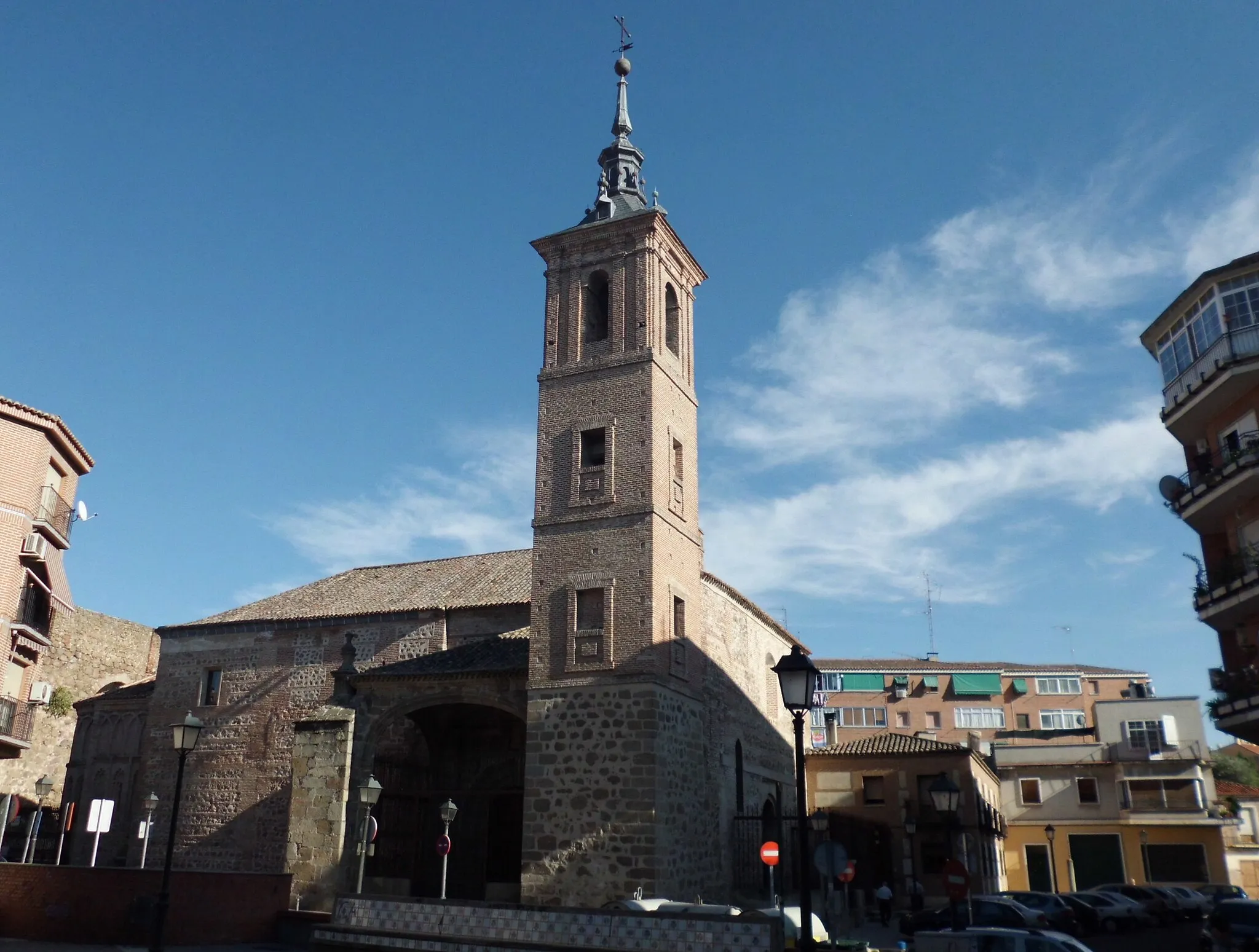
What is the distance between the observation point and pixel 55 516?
27.0 meters

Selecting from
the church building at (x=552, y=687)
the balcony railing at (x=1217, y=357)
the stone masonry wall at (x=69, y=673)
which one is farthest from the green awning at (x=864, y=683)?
the balcony railing at (x=1217, y=357)

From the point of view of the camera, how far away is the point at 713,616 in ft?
84.4

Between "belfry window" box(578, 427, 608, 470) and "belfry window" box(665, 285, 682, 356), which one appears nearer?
Result: "belfry window" box(578, 427, 608, 470)

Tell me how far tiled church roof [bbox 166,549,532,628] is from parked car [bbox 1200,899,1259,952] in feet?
51.3

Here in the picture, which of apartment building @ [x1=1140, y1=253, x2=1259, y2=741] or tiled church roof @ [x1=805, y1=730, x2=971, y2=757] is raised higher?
apartment building @ [x1=1140, y1=253, x2=1259, y2=741]

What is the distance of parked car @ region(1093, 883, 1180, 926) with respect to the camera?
85.2 ft

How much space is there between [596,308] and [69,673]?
1084 inches

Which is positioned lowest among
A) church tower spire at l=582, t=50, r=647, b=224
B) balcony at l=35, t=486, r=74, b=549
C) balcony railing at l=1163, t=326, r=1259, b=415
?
balcony at l=35, t=486, r=74, b=549

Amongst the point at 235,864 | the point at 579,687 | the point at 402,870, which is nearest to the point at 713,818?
the point at 579,687

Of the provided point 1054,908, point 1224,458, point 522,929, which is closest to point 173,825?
point 522,929

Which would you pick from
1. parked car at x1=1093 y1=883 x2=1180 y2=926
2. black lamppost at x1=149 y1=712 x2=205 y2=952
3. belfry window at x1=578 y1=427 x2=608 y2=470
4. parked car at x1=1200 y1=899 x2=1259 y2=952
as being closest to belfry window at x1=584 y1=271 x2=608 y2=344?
belfry window at x1=578 y1=427 x2=608 y2=470

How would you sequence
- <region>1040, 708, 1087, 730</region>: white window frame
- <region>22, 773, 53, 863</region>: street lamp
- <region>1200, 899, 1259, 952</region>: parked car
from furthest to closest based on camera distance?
1. <region>1040, 708, 1087, 730</region>: white window frame
2. <region>22, 773, 53, 863</region>: street lamp
3. <region>1200, 899, 1259, 952</region>: parked car

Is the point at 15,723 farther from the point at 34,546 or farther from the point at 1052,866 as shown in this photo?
the point at 1052,866

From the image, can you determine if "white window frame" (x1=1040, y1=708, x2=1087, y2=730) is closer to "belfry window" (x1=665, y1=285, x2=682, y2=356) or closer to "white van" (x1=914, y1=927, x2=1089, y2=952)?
"belfry window" (x1=665, y1=285, x2=682, y2=356)
